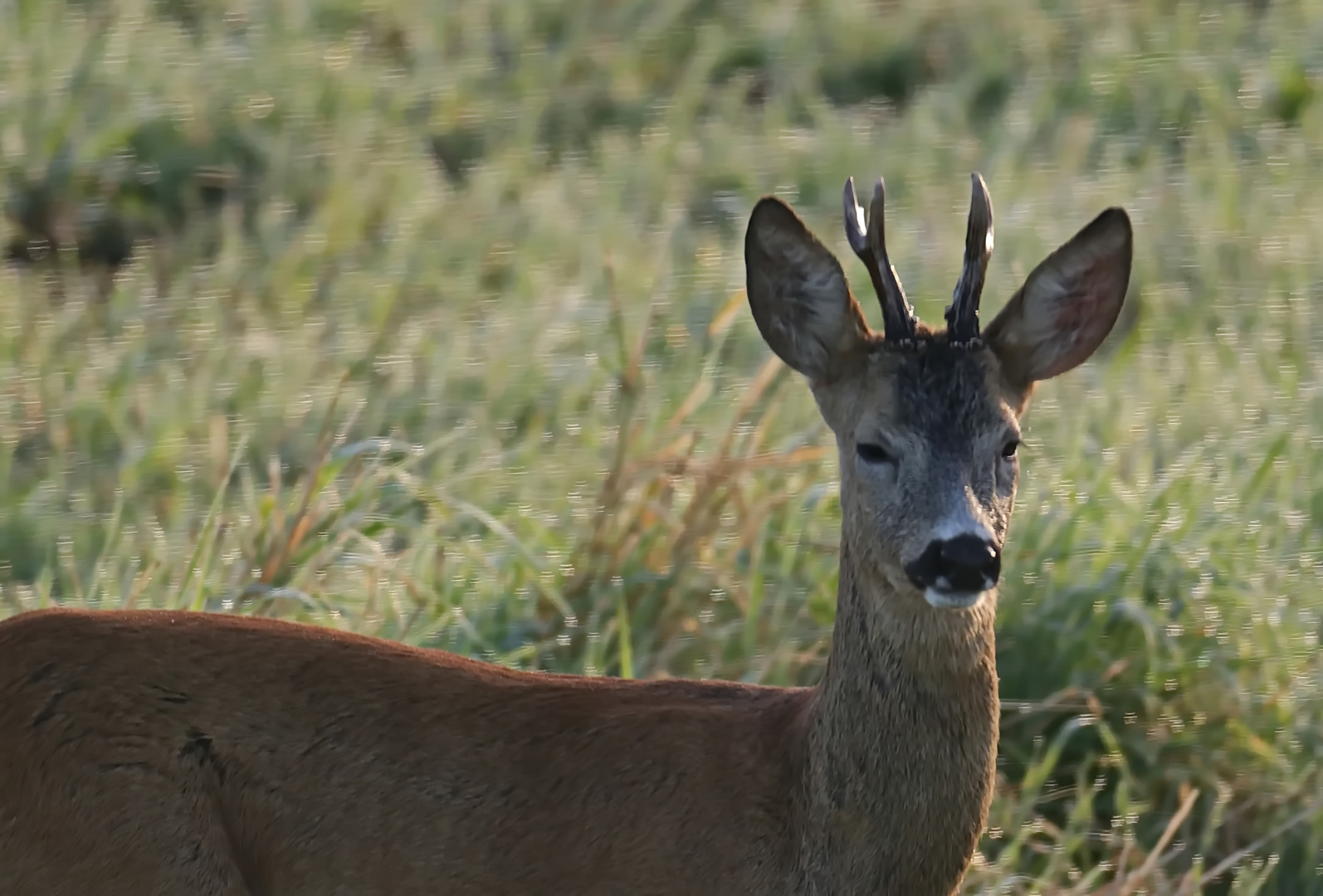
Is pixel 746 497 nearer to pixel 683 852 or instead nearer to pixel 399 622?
pixel 399 622

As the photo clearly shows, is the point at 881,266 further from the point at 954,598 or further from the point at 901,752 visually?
the point at 901,752

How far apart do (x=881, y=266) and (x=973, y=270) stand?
14 centimetres

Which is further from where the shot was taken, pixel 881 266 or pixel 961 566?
pixel 881 266

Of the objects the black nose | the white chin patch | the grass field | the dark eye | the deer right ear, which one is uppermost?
the deer right ear

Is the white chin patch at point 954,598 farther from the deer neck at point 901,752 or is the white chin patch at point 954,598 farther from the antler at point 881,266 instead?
the antler at point 881,266

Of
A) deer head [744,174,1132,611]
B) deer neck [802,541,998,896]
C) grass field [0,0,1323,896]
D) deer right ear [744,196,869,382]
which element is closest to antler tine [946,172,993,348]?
deer head [744,174,1132,611]

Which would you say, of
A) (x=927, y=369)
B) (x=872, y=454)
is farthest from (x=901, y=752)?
(x=927, y=369)

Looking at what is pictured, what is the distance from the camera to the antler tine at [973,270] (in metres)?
3.57

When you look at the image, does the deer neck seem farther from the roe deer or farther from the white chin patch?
the white chin patch

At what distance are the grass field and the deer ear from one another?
44.7 inches

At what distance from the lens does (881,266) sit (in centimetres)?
359

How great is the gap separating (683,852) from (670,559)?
1.91 metres

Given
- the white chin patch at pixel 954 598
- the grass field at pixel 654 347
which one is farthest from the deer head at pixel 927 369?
the grass field at pixel 654 347

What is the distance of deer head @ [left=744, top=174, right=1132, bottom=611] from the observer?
340 centimetres
